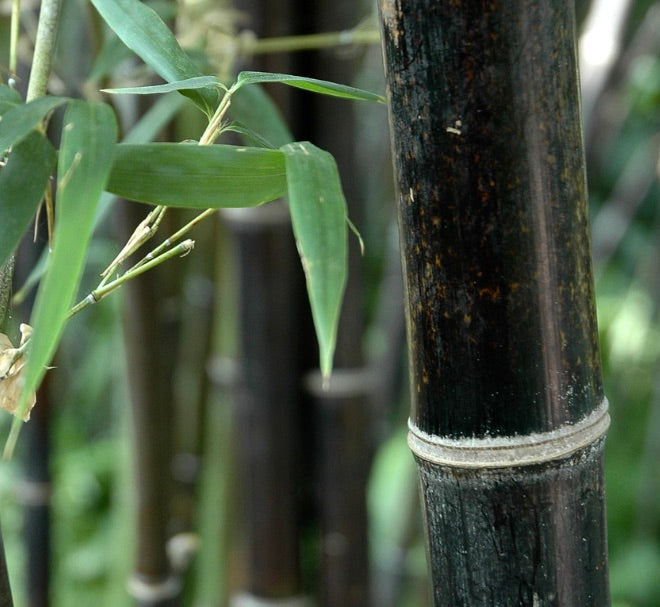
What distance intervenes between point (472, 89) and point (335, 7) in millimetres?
510

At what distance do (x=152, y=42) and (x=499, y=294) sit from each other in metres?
0.14

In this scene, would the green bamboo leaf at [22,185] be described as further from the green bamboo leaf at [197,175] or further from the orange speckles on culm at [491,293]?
the orange speckles on culm at [491,293]

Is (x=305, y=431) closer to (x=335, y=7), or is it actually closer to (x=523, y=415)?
(x=335, y=7)

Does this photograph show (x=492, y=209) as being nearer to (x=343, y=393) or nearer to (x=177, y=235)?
(x=177, y=235)

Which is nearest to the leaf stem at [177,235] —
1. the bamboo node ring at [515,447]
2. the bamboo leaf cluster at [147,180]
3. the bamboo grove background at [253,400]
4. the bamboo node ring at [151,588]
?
the bamboo leaf cluster at [147,180]

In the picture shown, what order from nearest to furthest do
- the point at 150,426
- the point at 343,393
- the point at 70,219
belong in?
1. the point at 70,219
2. the point at 150,426
3. the point at 343,393

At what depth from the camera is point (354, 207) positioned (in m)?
0.78

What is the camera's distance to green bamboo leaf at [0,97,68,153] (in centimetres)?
22

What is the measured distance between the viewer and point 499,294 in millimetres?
287

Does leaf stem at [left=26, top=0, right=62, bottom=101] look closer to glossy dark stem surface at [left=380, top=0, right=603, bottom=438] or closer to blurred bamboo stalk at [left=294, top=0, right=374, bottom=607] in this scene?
glossy dark stem surface at [left=380, top=0, right=603, bottom=438]

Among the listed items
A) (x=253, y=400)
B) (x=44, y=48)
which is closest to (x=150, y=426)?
(x=253, y=400)

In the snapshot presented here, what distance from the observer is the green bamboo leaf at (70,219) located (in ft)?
0.70

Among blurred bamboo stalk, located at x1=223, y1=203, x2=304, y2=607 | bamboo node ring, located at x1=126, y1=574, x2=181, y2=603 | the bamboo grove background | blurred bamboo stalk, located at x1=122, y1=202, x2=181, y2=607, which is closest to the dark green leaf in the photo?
the bamboo grove background

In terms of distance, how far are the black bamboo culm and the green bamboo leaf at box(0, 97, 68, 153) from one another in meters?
0.11
